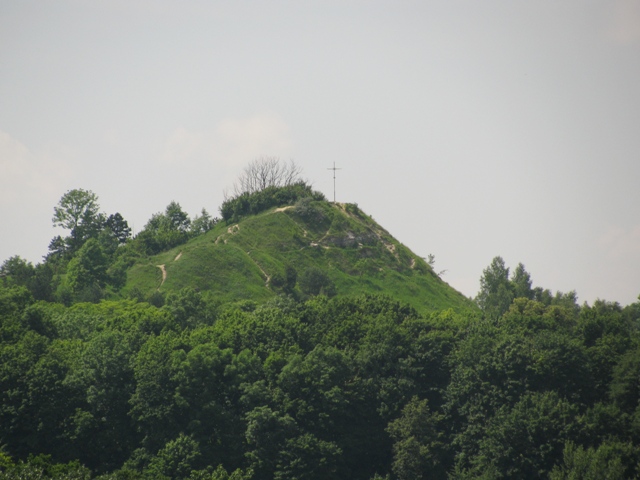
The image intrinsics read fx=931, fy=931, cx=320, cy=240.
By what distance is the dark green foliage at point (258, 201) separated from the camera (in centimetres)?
12769

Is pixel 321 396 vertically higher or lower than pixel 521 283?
lower

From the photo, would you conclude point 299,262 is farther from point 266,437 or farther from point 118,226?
point 266,437

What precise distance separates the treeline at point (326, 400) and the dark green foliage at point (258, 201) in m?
52.9

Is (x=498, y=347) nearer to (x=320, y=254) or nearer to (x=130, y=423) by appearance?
(x=130, y=423)

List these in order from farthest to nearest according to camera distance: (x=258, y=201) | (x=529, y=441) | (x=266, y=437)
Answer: (x=258, y=201)
(x=266, y=437)
(x=529, y=441)

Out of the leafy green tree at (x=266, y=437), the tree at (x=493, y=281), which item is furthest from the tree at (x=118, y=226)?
the leafy green tree at (x=266, y=437)

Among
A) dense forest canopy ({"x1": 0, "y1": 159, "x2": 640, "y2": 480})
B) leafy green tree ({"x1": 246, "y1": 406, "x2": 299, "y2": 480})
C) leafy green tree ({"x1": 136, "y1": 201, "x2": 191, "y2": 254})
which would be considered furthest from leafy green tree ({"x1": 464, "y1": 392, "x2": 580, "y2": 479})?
leafy green tree ({"x1": 136, "y1": 201, "x2": 191, "y2": 254})

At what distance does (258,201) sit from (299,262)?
15630 millimetres

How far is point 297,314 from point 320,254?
4042 centimetres

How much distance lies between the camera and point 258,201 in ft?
420

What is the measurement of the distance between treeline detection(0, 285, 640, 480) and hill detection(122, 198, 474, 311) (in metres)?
32.0

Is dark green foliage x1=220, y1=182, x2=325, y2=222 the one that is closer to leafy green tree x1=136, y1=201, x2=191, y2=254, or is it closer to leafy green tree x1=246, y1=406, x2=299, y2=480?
leafy green tree x1=136, y1=201, x2=191, y2=254

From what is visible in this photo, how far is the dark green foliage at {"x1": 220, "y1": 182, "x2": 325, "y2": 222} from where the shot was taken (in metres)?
→ 128

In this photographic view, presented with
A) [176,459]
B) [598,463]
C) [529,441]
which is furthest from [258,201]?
[598,463]
